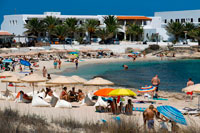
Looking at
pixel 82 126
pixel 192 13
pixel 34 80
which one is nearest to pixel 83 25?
pixel 192 13

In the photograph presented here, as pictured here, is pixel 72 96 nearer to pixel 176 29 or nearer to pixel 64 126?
pixel 64 126

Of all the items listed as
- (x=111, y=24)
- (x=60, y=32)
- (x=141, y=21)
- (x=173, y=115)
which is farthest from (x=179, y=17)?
(x=173, y=115)

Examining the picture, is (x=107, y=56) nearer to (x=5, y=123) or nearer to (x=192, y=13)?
(x=192, y=13)

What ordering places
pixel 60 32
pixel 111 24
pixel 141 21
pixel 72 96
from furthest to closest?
pixel 141 21 → pixel 111 24 → pixel 60 32 → pixel 72 96

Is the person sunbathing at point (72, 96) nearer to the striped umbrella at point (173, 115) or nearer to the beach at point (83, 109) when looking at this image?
the beach at point (83, 109)

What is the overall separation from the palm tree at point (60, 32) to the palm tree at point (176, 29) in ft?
72.2

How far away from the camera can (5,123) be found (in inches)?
425

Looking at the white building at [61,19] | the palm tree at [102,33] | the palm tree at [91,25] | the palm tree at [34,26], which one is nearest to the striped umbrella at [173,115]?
the white building at [61,19]

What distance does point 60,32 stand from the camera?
2475 inches

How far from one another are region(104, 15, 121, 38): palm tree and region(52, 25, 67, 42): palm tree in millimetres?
8935

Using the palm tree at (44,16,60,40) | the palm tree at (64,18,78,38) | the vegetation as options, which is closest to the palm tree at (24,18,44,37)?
the palm tree at (44,16,60,40)

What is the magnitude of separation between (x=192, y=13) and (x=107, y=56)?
2791 centimetres

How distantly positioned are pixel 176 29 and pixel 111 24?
13.1 meters

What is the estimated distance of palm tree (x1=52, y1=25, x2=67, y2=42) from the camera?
2458 inches
